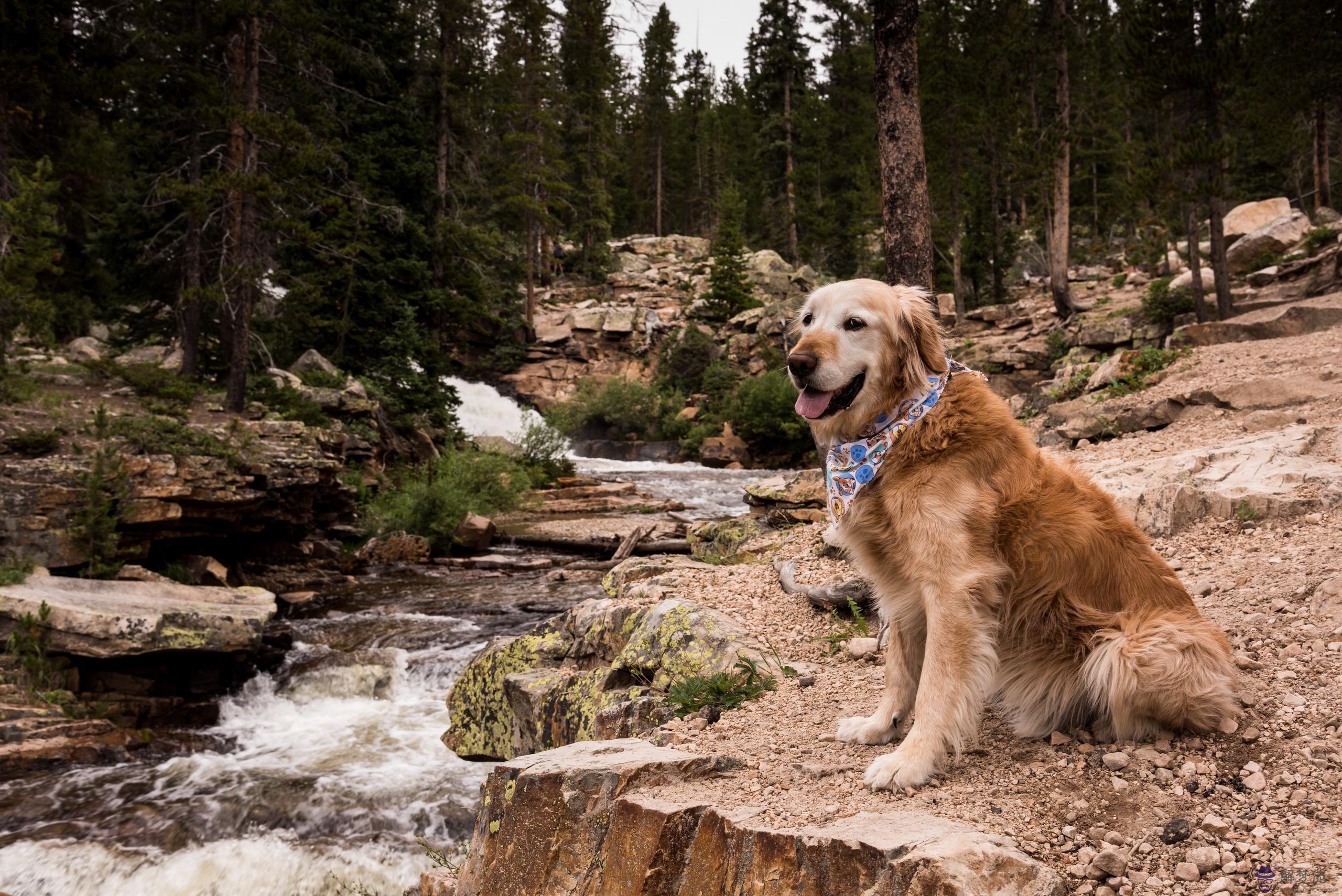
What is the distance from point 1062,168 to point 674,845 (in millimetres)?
25424

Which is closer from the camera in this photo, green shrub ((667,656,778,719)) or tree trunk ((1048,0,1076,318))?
green shrub ((667,656,778,719))

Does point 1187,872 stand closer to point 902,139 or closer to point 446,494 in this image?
point 902,139

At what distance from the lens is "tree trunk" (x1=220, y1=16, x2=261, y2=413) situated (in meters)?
13.5

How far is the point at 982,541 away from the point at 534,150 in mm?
39741

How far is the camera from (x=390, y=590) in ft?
40.5

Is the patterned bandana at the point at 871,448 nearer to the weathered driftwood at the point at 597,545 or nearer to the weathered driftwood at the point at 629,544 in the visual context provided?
the weathered driftwood at the point at 597,545

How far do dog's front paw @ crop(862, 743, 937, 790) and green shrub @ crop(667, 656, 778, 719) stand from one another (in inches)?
52.1

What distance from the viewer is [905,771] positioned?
2771 mm

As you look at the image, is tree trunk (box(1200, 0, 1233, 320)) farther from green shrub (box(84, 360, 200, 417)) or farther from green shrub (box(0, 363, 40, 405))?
green shrub (box(0, 363, 40, 405))

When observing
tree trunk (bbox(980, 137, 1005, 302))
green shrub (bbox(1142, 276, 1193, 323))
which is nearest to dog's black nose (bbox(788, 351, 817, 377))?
green shrub (bbox(1142, 276, 1193, 323))

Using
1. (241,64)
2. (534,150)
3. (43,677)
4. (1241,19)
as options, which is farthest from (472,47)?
(43,677)

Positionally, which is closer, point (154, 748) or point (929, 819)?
point (929, 819)

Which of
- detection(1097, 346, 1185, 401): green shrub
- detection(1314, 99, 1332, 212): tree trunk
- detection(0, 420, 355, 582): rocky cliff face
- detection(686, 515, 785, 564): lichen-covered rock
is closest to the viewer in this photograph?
detection(686, 515, 785, 564): lichen-covered rock

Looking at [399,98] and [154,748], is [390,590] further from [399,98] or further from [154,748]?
[399,98]
